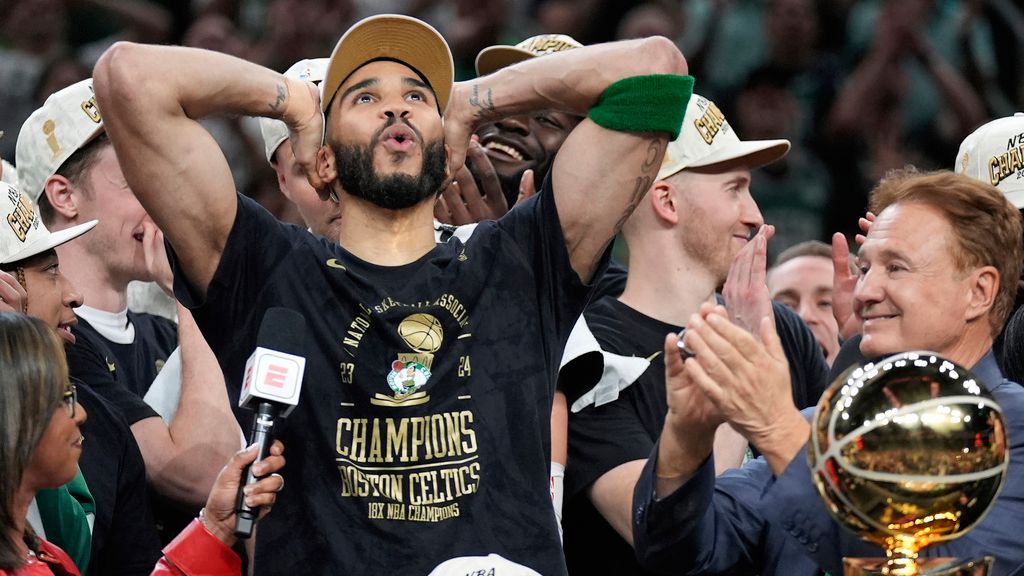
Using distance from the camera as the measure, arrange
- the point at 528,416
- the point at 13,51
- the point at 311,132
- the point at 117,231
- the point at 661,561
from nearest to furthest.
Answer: the point at 661,561
the point at 528,416
the point at 311,132
the point at 117,231
the point at 13,51

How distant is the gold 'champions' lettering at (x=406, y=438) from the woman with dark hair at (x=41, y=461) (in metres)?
0.15

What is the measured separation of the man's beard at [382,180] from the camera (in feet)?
9.46

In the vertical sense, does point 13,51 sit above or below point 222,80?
above

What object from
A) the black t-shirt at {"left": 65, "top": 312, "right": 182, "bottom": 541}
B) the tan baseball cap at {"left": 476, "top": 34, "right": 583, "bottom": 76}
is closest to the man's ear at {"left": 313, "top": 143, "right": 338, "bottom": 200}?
the black t-shirt at {"left": 65, "top": 312, "right": 182, "bottom": 541}

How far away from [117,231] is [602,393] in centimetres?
140

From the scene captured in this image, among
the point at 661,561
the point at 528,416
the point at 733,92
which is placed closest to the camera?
the point at 661,561

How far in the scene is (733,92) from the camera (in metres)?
7.62

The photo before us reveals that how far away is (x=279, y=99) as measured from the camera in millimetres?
2865

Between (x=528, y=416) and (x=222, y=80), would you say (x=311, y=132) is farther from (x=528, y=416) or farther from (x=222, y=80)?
(x=528, y=416)

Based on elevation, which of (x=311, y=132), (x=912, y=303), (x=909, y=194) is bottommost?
(x=912, y=303)

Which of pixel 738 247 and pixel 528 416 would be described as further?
pixel 738 247

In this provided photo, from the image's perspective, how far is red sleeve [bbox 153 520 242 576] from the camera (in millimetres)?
2506

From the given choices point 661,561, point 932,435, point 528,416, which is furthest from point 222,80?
point 932,435

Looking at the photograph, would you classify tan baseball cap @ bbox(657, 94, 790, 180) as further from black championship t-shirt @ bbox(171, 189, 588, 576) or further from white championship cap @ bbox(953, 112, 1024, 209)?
black championship t-shirt @ bbox(171, 189, 588, 576)
